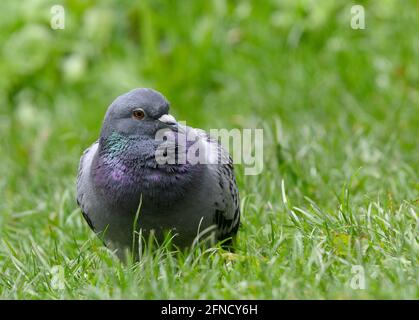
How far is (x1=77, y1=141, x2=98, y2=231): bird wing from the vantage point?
486cm

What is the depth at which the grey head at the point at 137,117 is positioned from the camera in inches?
188

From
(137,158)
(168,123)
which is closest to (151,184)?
(137,158)

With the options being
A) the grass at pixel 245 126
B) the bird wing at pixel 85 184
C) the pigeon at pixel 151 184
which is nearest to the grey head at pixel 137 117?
the pigeon at pixel 151 184

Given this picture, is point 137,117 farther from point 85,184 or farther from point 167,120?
point 85,184

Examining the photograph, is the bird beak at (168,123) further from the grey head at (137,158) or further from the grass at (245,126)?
the grass at (245,126)

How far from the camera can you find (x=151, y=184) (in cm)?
457

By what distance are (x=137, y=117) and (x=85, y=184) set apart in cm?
48

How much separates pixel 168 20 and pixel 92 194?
4698 millimetres

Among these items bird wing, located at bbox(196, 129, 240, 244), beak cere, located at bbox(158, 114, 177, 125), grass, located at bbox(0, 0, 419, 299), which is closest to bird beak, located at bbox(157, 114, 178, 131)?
beak cere, located at bbox(158, 114, 177, 125)

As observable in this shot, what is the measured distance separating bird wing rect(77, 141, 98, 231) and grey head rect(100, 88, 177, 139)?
249mm

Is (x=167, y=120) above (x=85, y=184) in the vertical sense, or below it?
above
